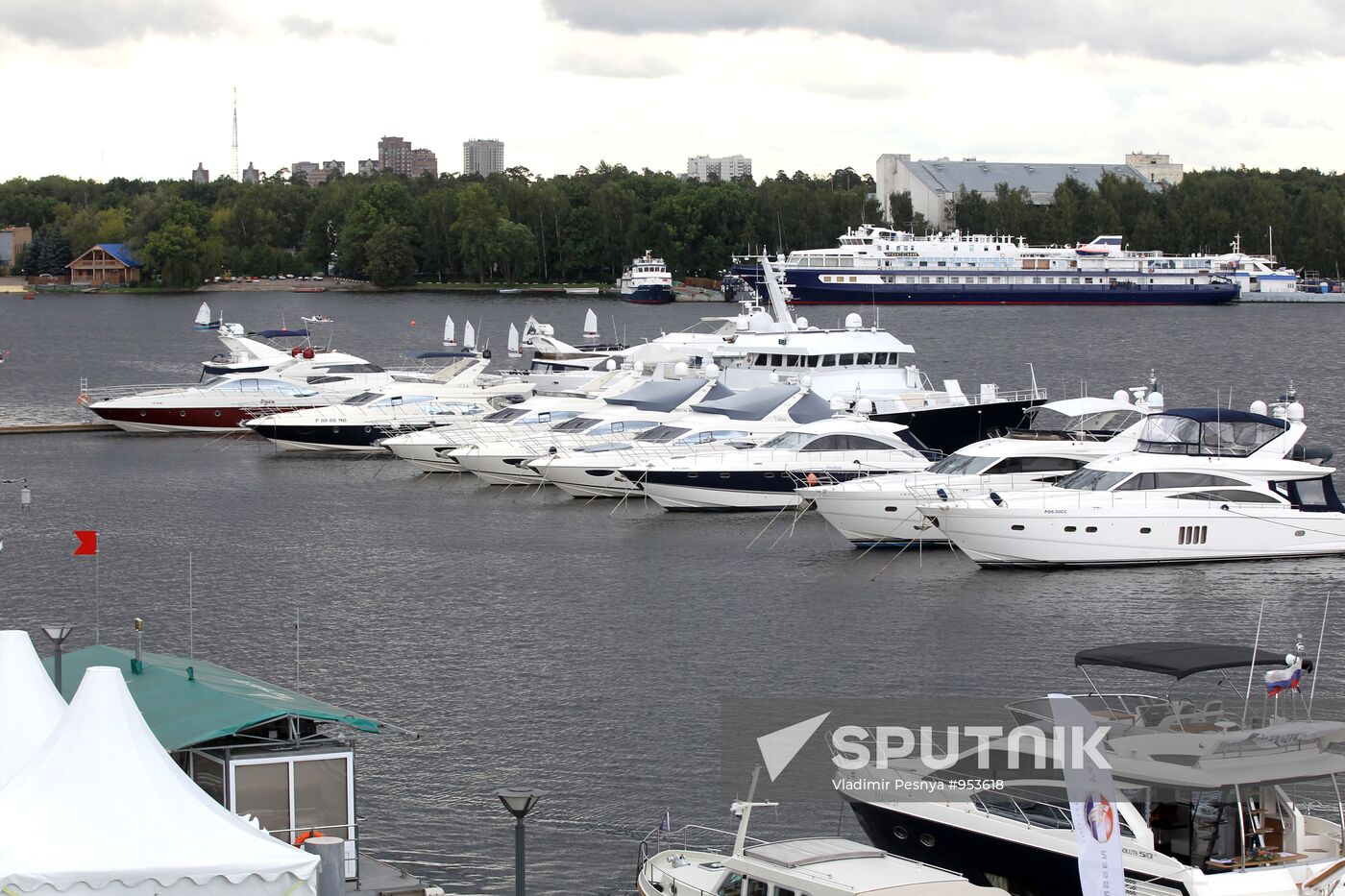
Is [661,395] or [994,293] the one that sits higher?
[994,293]

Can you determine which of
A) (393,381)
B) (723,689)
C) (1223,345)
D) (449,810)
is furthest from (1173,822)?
(1223,345)

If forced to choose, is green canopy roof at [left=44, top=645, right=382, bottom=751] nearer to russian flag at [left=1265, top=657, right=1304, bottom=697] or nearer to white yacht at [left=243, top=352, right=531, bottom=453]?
russian flag at [left=1265, top=657, right=1304, bottom=697]

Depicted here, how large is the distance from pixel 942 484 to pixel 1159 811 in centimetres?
2235

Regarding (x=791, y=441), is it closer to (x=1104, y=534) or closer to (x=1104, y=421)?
(x=1104, y=421)

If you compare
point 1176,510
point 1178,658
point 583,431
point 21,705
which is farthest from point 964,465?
point 21,705

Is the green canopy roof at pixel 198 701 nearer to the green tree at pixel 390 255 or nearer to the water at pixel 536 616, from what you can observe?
the water at pixel 536 616

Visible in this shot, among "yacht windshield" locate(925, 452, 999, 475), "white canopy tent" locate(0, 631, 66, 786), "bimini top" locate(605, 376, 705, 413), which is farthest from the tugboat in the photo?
"white canopy tent" locate(0, 631, 66, 786)

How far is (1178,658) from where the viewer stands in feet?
65.9

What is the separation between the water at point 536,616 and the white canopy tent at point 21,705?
5407 mm

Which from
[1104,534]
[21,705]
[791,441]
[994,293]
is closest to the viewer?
[21,705]

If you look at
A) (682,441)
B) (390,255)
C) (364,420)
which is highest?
(390,255)

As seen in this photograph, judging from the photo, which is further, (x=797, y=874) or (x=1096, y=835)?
(x=797, y=874)

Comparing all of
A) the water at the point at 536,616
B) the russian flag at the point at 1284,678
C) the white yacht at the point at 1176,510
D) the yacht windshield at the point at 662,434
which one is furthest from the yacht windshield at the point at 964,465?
the russian flag at the point at 1284,678

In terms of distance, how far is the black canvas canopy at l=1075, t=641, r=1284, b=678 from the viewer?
773 inches
